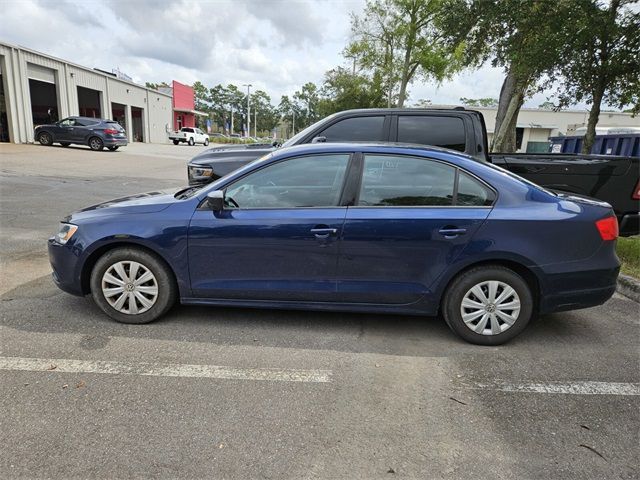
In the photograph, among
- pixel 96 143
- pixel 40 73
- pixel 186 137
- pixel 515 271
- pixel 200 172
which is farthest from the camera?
pixel 186 137

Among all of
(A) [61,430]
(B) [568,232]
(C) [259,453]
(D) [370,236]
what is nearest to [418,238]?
(D) [370,236]

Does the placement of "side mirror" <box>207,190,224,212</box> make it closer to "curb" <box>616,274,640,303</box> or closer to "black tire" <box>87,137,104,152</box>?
"curb" <box>616,274,640,303</box>

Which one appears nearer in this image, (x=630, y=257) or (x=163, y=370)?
(x=163, y=370)

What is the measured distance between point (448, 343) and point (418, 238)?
0.94 m

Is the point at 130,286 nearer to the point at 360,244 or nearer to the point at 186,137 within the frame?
the point at 360,244

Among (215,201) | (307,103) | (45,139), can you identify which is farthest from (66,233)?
(307,103)

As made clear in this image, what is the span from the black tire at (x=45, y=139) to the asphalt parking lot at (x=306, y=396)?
22891 millimetres

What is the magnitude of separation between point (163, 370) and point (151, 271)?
970 millimetres

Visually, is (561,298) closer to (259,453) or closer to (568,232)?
(568,232)

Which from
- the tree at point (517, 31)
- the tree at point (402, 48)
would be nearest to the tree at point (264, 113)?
the tree at point (402, 48)

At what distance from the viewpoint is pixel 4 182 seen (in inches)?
467

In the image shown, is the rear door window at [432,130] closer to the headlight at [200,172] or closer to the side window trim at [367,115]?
the side window trim at [367,115]

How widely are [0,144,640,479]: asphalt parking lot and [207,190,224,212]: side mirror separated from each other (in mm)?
1055

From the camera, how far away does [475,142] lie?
18.6 ft
